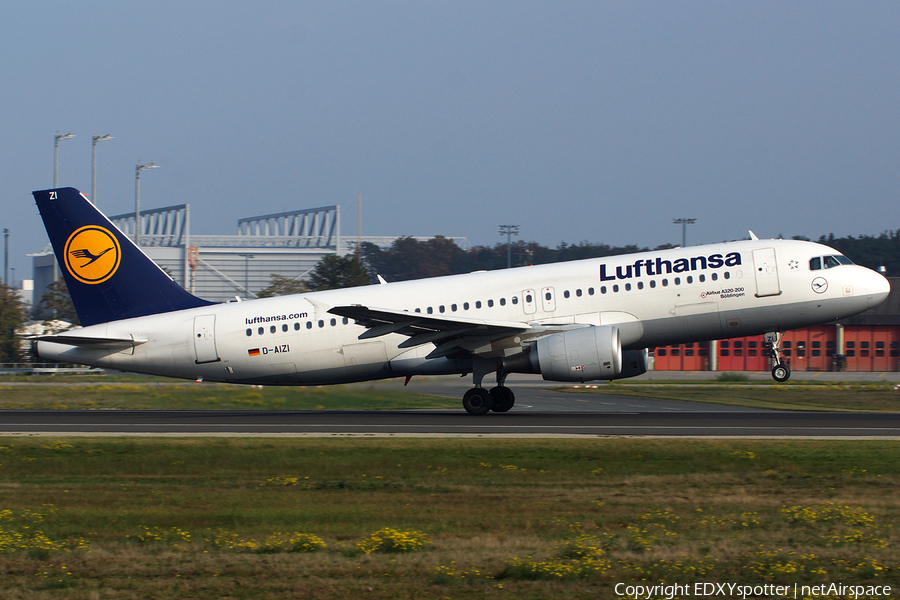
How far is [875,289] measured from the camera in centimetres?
2344

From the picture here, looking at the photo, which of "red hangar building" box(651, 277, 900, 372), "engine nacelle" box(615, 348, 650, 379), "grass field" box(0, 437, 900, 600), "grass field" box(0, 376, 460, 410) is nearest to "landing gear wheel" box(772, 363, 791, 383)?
"engine nacelle" box(615, 348, 650, 379)

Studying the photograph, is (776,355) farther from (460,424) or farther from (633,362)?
(460,424)

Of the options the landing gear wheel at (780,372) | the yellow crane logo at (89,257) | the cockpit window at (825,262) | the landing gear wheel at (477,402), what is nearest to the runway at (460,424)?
the landing gear wheel at (477,402)

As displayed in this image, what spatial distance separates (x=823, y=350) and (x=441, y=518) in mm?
63922

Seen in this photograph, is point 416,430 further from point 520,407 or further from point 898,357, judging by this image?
point 898,357

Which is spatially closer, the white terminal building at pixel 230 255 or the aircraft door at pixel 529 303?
the aircraft door at pixel 529 303

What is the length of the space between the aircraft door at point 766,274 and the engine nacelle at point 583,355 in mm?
4276

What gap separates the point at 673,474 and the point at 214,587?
8339 mm

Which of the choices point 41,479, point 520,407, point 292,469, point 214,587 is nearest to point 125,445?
point 41,479

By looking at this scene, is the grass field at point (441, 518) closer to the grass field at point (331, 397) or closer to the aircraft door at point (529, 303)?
the aircraft door at point (529, 303)

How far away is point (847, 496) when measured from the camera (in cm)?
1206

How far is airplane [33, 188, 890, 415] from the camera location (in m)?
23.2

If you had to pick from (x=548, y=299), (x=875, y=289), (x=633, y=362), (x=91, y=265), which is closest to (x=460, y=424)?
(x=548, y=299)

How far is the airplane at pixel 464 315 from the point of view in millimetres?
23156
